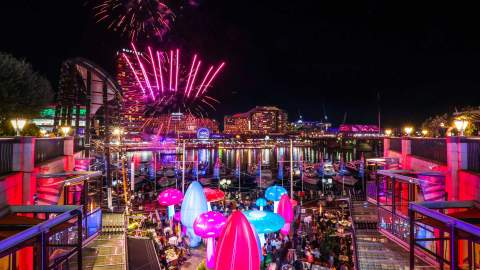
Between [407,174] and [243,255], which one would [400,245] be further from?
[243,255]

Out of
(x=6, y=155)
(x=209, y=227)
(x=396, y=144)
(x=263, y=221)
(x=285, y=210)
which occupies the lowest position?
(x=285, y=210)

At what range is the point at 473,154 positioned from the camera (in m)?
7.81

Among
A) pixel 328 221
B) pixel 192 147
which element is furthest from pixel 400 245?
pixel 192 147

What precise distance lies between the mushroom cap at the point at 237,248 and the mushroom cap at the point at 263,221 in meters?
2.12

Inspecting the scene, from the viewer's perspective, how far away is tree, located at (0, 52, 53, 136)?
42.8ft

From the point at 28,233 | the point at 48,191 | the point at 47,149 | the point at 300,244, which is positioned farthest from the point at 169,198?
the point at 28,233

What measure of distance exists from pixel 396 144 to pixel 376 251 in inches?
255

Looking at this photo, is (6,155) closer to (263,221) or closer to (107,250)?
(107,250)

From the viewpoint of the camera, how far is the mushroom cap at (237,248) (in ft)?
24.8

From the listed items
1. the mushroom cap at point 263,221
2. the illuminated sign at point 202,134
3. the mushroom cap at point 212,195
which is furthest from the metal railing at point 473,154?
the illuminated sign at point 202,134

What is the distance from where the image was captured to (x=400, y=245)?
960 cm

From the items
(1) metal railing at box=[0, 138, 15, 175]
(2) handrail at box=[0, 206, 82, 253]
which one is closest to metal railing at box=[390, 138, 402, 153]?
(2) handrail at box=[0, 206, 82, 253]

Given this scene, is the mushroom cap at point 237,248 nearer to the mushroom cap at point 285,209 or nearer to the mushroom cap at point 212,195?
the mushroom cap at point 285,209

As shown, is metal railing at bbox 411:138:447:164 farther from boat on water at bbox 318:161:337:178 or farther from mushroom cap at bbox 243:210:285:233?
boat on water at bbox 318:161:337:178
